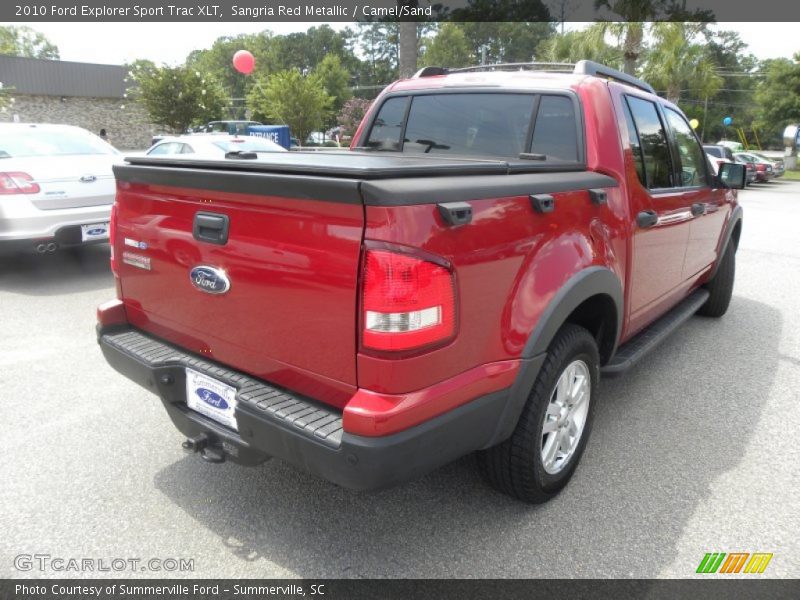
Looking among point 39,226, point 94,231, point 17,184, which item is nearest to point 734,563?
point 94,231

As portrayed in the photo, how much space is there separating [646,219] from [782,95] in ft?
140

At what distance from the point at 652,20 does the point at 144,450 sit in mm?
21913

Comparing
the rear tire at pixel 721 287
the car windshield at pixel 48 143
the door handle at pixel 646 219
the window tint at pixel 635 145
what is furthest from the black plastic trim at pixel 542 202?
the car windshield at pixel 48 143

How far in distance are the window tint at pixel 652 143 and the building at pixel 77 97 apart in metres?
37.0

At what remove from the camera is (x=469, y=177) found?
2.09 m

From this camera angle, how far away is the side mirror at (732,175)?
428 centimetres

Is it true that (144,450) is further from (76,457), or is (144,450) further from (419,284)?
A: (419,284)

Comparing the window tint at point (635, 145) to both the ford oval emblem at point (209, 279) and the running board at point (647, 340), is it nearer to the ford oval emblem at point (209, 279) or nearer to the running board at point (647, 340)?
the running board at point (647, 340)

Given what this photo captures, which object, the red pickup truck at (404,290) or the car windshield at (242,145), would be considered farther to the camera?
the car windshield at (242,145)

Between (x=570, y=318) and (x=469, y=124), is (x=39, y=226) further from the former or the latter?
A: (x=570, y=318)

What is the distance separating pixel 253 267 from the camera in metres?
2.08

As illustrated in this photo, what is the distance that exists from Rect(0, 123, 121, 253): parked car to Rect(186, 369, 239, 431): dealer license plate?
15.4 feet

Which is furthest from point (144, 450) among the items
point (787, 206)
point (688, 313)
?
point (787, 206)

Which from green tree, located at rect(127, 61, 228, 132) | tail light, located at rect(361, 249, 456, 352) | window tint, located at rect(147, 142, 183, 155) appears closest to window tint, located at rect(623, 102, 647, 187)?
tail light, located at rect(361, 249, 456, 352)
